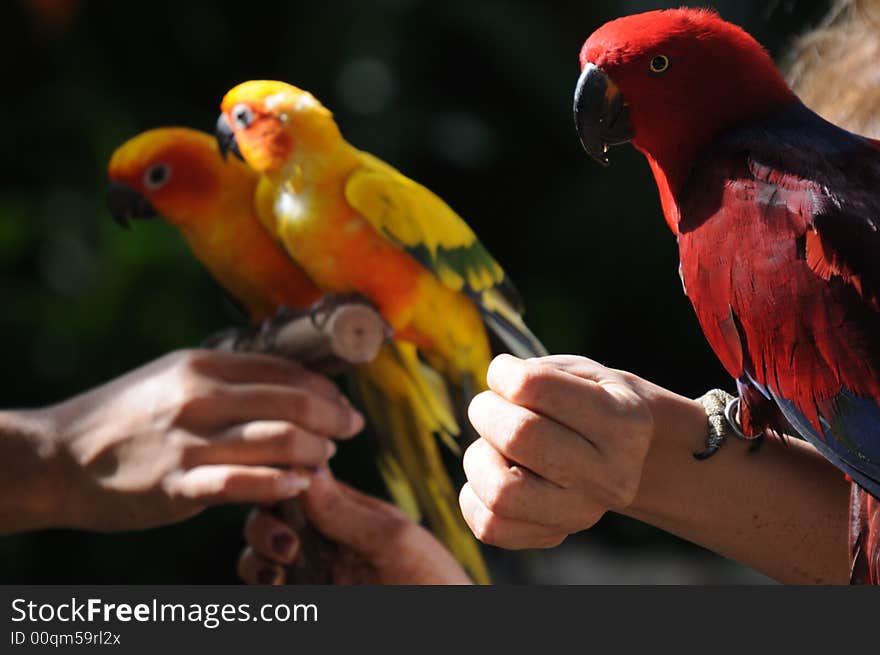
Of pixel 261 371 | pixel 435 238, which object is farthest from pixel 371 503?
pixel 435 238

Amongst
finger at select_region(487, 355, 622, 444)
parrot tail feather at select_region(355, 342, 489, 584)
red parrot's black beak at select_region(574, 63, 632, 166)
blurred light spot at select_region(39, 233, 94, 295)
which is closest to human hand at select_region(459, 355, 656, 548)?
finger at select_region(487, 355, 622, 444)

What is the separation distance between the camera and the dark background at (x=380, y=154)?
0.81m

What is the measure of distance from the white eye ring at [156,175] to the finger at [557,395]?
13.8 inches

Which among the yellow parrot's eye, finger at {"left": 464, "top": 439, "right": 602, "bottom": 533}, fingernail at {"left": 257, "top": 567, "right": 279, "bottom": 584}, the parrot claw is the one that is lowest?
fingernail at {"left": 257, "top": 567, "right": 279, "bottom": 584}

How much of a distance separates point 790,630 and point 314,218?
371mm

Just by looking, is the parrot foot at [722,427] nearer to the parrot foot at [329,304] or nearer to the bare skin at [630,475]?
the bare skin at [630,475]

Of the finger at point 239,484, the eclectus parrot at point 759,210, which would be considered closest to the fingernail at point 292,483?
the finger at point 239,484

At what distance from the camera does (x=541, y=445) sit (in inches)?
17.6

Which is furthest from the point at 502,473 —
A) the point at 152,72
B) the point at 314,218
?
the point at 152,72

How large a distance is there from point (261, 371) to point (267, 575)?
0.53 ft

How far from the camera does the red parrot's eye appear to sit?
2.05ft

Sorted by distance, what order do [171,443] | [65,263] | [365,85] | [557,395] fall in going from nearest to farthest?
[557,395] → [171,443] → [365,85] → [65,263]

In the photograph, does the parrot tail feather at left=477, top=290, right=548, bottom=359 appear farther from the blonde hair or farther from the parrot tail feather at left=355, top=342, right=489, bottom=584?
the blonde hair

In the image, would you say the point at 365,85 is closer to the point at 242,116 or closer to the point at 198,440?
the point at 242,116
